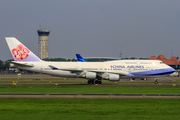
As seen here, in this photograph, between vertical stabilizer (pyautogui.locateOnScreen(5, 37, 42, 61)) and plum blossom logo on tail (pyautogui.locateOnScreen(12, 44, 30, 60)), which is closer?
vertical stabilizer (pyautogui.locateOnScreen(5, 37, 42, 61))

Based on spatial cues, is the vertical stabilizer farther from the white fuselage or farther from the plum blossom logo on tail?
the white fuselage

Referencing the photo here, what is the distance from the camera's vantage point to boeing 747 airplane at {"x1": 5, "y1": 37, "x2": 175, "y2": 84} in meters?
48.9

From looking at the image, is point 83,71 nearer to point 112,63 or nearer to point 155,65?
point 112,63

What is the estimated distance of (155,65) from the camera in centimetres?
5028

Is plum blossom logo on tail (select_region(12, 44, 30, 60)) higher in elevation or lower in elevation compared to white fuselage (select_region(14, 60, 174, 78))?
higher

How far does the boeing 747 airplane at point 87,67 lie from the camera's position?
48853 mm
